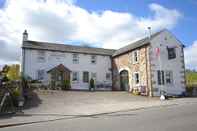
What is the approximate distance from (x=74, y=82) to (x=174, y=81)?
13.1m

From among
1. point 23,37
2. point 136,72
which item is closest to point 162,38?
point 136,72

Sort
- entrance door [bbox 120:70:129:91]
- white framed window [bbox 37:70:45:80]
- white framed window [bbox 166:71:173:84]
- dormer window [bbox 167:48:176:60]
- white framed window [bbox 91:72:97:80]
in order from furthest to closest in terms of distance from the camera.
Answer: white framed window [bbox 91:72:97:80] → entrance door [bbox 120:70:129:91] → white framed window [bbox 37:70:45:80] → dormer window [bbox 167:48:176:60] → white framed window [bbox 166:71:173:84]

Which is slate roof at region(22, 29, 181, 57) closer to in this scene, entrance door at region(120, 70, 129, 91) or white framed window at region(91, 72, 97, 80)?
entrance door at region(120, 70, 129, 91)

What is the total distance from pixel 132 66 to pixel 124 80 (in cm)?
301

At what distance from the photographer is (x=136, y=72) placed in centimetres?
3116

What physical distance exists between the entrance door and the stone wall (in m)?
0.59

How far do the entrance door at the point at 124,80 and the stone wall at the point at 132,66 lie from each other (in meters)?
0.59

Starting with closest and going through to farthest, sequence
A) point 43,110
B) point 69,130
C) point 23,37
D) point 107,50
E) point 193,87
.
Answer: point 69,130 → point 43,110 → point 193,87 → point 23,37 → point 107,50

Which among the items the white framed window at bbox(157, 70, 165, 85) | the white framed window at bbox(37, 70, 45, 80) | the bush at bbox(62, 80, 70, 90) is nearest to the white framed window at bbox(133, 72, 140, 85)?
the white framed window at bbox(157, 70, 165, 85)

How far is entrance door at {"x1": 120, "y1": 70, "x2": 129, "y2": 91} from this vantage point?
110ft

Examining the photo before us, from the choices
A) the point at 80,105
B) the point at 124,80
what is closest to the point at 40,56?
the point at 124,80

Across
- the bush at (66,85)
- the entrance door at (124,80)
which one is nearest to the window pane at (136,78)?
the entrance door at (124,80)

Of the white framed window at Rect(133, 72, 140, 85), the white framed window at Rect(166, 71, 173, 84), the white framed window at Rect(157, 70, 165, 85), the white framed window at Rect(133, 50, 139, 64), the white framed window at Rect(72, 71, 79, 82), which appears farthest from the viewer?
the white framed window at Rect(72, 71, 79, 82)

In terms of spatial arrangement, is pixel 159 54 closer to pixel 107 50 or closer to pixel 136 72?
pixel 136 72
